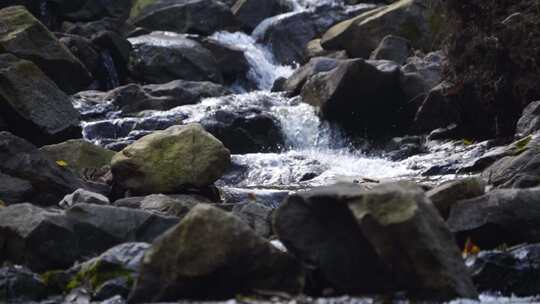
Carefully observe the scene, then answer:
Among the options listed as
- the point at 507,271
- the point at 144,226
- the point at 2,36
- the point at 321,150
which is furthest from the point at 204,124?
the point at 507,271

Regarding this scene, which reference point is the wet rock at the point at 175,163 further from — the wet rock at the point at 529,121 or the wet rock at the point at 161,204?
the wet rock at the point at 529,121

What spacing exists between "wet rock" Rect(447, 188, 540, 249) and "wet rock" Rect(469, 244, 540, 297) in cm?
57

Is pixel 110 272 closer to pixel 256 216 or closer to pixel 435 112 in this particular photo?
pixel 256 216

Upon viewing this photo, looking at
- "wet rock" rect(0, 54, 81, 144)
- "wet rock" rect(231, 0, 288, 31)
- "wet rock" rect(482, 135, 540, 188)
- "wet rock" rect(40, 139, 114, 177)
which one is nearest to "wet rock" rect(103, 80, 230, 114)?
"wet rock" rect(0, 54, 81, 144)

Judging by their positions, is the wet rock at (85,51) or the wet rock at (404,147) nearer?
the wet rock at (404,147)

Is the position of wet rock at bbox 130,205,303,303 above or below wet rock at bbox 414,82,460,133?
above

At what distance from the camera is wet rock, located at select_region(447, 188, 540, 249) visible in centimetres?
764

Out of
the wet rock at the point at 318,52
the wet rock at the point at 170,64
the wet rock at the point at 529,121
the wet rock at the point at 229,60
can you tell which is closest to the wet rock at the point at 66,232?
the wet rock at the point at 529,121

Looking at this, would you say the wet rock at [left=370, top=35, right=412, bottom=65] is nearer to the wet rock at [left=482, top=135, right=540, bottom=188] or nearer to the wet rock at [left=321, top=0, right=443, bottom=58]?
the wet rock at [left=321, top=0, right=443, bottom=58]

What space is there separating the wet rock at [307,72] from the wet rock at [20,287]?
42.6ft

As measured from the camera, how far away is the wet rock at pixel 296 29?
26.8 metres

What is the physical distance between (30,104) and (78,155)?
1404 millimetres

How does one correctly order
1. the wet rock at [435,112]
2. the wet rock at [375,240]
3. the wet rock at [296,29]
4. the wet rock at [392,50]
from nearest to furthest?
1. the wet rock at [375,240]
2. the wet rock at [435,112]
3. the wet rock at [392,50]
4. the wet rock at [296,29]

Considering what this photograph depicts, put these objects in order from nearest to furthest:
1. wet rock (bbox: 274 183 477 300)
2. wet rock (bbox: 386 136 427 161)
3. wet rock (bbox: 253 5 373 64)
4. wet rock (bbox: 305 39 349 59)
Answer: wet rock (bbox: 274 183 477 300), wet rock (bbox: 386 136 427 161), wet rock (bbox: 305 39 349 59), wet rock (bbox: 253 5 373 64)
